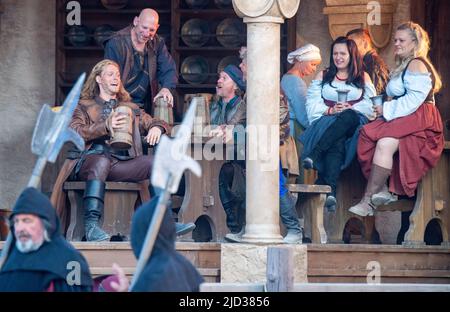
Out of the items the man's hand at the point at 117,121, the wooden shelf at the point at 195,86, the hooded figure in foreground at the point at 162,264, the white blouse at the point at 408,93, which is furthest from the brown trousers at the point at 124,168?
the hooded figure in foreground at the point at 162,264

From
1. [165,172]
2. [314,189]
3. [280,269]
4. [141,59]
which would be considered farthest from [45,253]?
[141,59]

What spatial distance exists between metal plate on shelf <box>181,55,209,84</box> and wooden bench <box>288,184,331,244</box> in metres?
2.46

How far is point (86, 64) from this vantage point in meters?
16.9

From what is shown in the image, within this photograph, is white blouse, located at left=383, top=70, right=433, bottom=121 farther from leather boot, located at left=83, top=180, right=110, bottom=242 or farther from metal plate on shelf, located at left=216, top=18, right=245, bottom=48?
metal plate on shelf, located at left=216, top=18, right=245, bottom=48

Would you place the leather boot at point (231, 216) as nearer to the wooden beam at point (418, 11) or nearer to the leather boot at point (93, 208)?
the leather boot at point (93, 208)

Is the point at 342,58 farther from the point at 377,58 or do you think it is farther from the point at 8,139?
the point at 8,139

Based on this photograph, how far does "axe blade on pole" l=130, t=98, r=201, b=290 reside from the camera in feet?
33.8

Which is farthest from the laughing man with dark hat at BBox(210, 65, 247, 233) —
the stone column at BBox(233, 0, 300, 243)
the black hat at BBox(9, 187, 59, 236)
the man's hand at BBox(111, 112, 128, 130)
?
the black hat at BBox(9, 187, 59, 236)

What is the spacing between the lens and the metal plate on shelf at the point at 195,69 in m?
16.8

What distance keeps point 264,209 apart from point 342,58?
55.8 inches

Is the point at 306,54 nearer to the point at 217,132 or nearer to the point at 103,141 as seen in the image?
the point at 217,132

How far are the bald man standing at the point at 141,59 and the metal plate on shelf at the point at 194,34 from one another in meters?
1.68

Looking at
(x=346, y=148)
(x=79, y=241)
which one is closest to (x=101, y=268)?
(x=79, y=241)

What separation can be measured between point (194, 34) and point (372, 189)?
10.5ft
